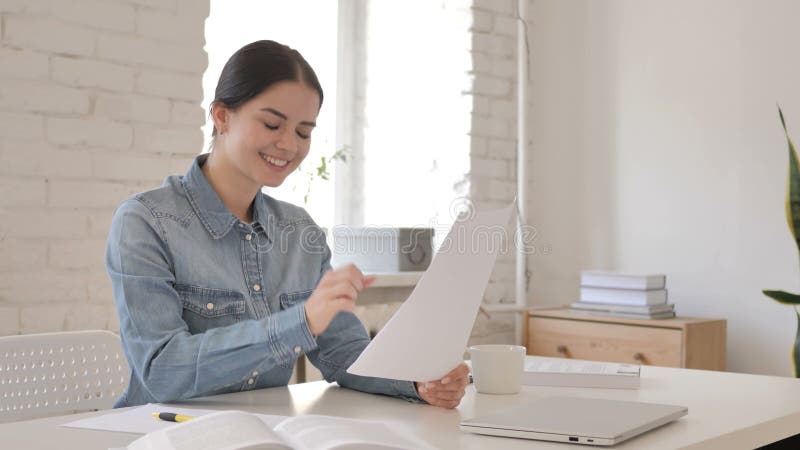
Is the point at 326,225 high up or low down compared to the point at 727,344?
up

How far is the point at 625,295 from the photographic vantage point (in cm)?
310

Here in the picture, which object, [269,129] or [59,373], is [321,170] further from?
[59,373]

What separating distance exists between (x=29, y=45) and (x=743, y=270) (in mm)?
2295

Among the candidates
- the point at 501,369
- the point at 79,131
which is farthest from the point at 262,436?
the point at 79,131

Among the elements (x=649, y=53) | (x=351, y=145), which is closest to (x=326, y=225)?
(x=351, y=145)

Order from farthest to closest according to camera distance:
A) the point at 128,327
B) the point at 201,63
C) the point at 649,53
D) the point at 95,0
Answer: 1. the point at 649,53
2. the point at 201,63
3. the point at 95,0
4. the point at 128,327

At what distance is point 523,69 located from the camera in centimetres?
363

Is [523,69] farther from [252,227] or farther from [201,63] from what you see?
[252,227]

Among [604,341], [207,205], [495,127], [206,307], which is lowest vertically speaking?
[604,341]

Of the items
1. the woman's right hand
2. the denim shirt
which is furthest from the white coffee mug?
the woman's right hand

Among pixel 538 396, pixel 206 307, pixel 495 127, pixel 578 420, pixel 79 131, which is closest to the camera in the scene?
pixel 578 420

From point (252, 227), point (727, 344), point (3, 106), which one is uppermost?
point (3, 106)

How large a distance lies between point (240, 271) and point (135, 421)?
0.48m

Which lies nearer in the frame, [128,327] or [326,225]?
[128,327]
